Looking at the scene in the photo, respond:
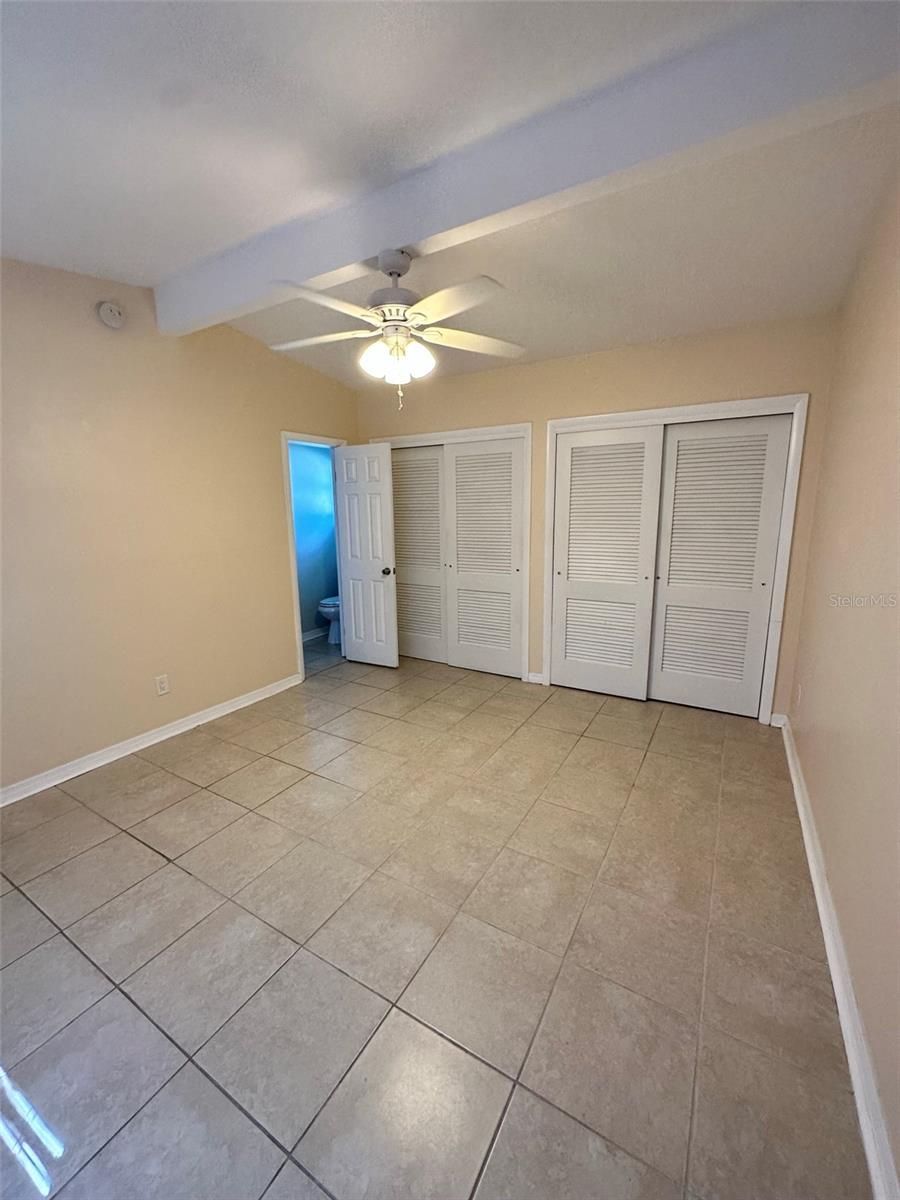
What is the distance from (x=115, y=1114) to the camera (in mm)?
1150

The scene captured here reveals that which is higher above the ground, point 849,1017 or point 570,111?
point 570,111

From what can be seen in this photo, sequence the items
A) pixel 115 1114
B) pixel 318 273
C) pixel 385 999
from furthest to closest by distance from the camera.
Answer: pixel 318 273
pixel 385 999
pixel 115 1114

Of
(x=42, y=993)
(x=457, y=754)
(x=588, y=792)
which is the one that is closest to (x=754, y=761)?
(x=588, y=792)

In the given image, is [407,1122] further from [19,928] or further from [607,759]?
[607,759]

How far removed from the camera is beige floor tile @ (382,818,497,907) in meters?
1.81

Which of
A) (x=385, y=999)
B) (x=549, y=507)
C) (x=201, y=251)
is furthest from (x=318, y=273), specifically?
(x=385, y=999)

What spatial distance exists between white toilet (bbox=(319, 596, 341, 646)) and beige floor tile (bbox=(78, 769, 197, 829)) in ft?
7.73

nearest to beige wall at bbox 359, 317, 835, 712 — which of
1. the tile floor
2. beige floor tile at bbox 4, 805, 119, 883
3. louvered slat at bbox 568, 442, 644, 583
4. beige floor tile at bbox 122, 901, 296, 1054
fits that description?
louvered slat at bbox 568, 442, 644, 583

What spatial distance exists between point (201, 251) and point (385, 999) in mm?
3133

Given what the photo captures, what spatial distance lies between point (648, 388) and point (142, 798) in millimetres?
3745

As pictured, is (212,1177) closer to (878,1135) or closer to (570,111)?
(878,1135)

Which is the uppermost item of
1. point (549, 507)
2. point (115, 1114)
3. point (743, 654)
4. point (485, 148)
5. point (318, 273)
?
point (485, 148)

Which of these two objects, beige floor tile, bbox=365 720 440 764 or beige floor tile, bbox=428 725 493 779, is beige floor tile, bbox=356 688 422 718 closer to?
beige floor tile, bbox=365 720 440 764

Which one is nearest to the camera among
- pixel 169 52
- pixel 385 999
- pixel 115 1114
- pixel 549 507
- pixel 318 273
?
pixel 115 1114
